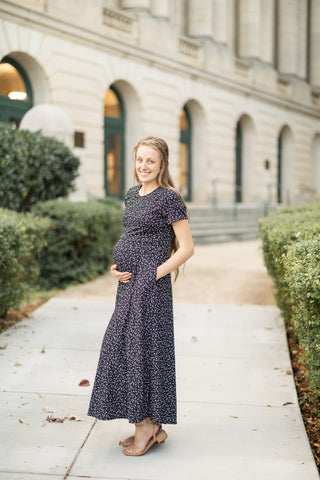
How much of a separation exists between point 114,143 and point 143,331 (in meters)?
20.3

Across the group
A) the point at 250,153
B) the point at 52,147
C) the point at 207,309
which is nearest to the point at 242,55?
the point at 250,153

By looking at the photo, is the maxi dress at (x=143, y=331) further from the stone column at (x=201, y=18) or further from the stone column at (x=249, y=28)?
Answer: the stone column at (x=249, y=28)

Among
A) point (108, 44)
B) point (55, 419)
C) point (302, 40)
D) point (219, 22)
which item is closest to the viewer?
point (55, 419)

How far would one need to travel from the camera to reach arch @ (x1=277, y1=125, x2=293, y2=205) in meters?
36.4

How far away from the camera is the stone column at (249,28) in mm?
31984

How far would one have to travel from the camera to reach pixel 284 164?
36875 millimetres

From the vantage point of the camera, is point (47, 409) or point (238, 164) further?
point (238, 164)

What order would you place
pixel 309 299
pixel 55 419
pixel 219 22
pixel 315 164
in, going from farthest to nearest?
pixel 315 164, pixel 219 22, pixel 55 419, pixel 309 299

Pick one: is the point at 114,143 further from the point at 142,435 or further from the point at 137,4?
the point at 142,435

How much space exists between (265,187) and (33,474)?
30823mm

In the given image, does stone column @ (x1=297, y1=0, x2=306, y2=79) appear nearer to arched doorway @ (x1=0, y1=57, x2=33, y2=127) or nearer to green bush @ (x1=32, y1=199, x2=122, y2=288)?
arched doorway @ (x1=0, y1=57, x2=33, y2=127)

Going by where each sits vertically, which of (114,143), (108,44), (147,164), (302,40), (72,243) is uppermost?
(302,40)

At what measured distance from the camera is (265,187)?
3316 cm

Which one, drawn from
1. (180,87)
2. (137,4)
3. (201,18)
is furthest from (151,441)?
(201,18)
